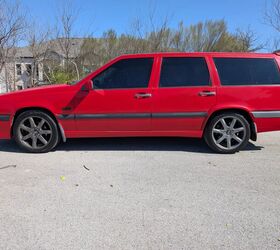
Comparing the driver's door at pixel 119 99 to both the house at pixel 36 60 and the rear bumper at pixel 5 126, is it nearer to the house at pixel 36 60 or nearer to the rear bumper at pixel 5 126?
the rear bumper at pixel 5 126

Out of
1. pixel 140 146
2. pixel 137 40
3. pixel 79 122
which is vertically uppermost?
pixel 137 40

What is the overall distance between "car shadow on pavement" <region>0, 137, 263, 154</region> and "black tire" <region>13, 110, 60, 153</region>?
0.93 ft

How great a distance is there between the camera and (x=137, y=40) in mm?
20109

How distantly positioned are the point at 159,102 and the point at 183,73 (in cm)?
66

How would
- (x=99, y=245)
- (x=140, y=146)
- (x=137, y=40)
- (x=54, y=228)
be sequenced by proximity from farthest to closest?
(x=137, y=40)
(x=140, y=146)
(x=54, y=228)
(x=99, y=245)

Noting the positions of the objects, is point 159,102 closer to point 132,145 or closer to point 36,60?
point 132,145

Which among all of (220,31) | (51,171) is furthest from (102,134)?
(220,31)

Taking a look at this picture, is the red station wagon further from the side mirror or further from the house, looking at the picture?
the house

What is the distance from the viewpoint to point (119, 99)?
4816 mm

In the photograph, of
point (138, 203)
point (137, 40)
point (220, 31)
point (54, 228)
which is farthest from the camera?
point (220, 31)

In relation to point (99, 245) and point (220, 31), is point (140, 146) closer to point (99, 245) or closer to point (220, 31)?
point (99, 245)

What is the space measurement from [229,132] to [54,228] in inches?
136

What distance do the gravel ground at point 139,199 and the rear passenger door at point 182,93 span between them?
63 centimetres

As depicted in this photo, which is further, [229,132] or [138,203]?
[229,132]
